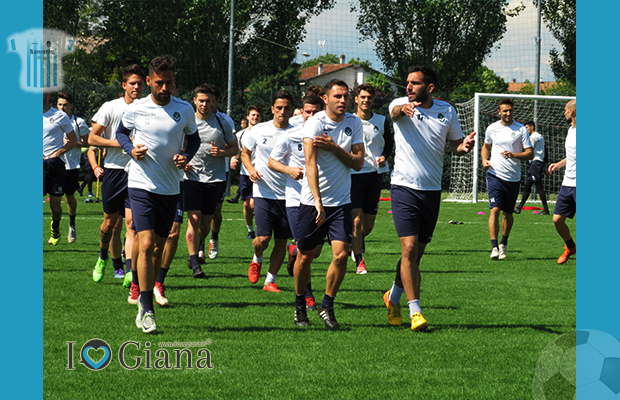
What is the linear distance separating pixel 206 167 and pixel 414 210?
11.1 ft

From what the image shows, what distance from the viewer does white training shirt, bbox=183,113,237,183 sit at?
353 inches

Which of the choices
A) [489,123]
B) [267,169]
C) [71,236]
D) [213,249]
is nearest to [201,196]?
[267,169]

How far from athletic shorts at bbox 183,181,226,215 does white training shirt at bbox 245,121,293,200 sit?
26.1 inches

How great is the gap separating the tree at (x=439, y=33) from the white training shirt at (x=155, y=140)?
22.0 m

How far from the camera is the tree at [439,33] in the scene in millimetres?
28656

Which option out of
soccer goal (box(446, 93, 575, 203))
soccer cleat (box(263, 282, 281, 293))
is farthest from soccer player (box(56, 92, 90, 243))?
soccer goal (box(446, 93, 575, 203))

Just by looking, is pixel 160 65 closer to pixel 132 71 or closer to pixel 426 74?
pixel 132 71

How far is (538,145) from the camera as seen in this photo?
19.4 meters

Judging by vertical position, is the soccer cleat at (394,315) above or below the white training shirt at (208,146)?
below

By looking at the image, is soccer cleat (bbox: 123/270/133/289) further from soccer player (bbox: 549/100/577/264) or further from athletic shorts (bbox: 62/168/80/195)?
soccer player (bbox: 549/100/577/264)

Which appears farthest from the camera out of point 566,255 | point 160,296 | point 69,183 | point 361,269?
point 69,183

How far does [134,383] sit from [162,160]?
2.30m
